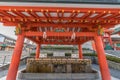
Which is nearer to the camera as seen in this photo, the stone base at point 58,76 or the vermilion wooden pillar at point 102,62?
the vermilion wooden pillar at point 102,62

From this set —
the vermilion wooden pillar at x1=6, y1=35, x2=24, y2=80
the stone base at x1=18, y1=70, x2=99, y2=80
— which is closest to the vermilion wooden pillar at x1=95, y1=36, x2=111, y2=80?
the stone base at x1=18, y1=70, x2=99, y2=80

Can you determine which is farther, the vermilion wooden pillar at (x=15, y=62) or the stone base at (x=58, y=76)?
the stone base at (x=58, y=76)

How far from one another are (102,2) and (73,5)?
1213 mm

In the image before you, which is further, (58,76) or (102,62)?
(58,76)

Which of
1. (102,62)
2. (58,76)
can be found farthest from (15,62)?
(102,62)

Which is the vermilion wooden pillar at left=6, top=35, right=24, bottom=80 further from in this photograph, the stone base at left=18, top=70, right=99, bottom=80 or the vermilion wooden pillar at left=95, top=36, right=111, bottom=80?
the vermilion wooden pillar at left=95, top=36, right=111, bottom=80

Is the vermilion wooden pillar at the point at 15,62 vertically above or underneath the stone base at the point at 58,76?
above

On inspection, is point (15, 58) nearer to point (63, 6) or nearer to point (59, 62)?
point (59, 62)

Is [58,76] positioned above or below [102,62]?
below

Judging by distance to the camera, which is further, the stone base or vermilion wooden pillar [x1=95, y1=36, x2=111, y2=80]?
the stone base

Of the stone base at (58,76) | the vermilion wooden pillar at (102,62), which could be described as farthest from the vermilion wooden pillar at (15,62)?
the vermilion wooden pillar at (102,62)

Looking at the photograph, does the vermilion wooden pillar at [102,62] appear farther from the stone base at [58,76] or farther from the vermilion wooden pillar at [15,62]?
the vermilion wooden pillar at [15,62]

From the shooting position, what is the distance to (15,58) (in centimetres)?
602

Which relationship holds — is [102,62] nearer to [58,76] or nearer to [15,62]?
[58,76]
